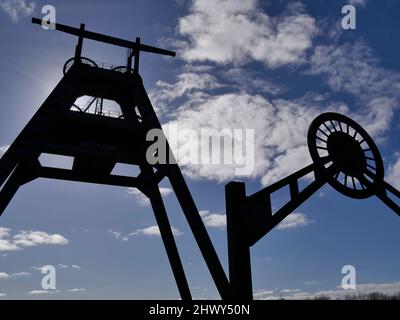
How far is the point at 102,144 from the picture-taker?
1409 cm

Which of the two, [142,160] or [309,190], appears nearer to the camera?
[309,190]

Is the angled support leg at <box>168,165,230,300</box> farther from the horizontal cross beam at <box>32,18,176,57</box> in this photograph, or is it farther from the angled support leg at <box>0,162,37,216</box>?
the horizontal cross beam at <box>32,18,176,57</box>

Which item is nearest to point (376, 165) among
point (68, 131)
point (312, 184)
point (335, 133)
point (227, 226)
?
point (335, 133)

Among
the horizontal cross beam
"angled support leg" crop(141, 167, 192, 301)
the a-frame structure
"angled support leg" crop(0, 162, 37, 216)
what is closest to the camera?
the a-frame structure

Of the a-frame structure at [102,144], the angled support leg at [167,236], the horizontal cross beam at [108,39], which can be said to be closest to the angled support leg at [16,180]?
the a-frame structure at [102,144]

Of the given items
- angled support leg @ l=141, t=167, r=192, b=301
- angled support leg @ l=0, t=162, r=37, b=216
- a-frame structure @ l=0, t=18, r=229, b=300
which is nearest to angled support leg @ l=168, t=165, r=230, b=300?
a-frame structure @ l=0, t=18, r=229, b=300

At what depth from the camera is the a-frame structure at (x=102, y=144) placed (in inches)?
469

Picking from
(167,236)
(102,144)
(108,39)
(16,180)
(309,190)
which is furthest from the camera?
(108,39)

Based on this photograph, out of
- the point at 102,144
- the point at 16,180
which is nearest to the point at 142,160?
the point at 102,144

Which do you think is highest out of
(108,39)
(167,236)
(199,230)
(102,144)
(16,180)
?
(108,39)

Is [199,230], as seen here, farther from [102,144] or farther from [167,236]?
[102,144]

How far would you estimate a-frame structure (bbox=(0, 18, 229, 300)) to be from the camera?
11.9 meters

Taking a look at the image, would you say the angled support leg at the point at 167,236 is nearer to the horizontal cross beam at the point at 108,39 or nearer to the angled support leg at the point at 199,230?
the angled support leg at the point at 199,230
